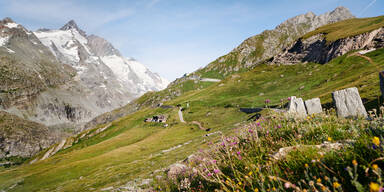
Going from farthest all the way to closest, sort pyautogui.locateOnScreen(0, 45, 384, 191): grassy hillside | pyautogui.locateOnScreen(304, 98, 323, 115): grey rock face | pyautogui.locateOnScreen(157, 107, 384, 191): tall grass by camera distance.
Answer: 1. pyautogui.locateOnScreen(0, 45, 384, 191): grassy hillside
2. pyautogui.locateOnScreen(304, 98, 323, 115): grey rock face
3. pyautogui.locateOnScreen(157, 107, 384, 191): tall grass

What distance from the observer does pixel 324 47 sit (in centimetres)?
11031

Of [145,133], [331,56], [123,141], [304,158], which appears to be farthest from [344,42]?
[304,158]

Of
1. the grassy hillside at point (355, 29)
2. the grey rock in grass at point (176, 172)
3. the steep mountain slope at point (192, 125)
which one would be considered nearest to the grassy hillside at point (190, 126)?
the steep mountain slope at point (192, 125)

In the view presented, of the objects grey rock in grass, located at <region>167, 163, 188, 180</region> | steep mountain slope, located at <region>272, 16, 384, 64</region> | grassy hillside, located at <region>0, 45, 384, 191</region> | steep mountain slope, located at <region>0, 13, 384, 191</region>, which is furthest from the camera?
steep mountain slope, located at <region>272, 16, 384, 64</region>

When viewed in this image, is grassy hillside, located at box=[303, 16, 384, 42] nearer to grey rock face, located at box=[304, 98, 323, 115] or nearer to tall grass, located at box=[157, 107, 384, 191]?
grey rock face, located at box=[304, 98, 323, 115]

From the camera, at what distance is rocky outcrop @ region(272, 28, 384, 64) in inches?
3386

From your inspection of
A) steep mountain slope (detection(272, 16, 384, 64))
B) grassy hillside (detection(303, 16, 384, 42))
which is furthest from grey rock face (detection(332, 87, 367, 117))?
grassy hillside (detection(303, 16, 384, 42))

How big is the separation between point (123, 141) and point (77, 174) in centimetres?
3754

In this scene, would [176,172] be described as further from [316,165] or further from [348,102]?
[348,102]

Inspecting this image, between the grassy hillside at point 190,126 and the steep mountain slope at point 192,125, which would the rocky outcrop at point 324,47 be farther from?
the grassy hillside at point 190,126

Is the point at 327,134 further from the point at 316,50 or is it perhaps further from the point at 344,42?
the point at 316,50

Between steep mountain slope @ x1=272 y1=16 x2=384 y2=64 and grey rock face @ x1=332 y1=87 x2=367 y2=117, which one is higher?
steep mountain slope @ x1=272 y1=16 x2=384 y2=64

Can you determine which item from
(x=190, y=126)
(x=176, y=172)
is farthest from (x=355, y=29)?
(x=176, y=172)

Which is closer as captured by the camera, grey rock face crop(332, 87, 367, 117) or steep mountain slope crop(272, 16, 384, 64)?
grey rock face crop(332, 87, 367, 117)
